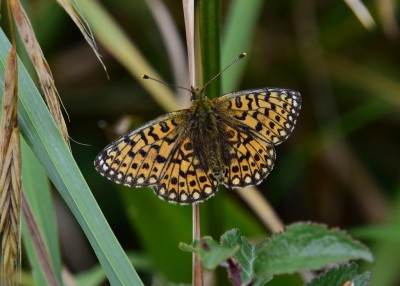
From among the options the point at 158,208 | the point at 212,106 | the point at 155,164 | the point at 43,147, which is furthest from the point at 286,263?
the point at 158,208

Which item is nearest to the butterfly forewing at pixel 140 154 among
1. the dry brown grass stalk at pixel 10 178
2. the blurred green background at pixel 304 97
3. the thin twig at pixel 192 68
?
the thin twig at pixel 192 68

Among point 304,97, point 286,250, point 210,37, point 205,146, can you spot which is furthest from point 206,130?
point 304,97

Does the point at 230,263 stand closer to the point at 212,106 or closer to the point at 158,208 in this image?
the point at 212,106

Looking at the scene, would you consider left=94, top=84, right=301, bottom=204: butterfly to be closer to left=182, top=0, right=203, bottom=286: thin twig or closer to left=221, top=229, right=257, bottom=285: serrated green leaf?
left=182, top=0, right=203, bottom=286: thin twig

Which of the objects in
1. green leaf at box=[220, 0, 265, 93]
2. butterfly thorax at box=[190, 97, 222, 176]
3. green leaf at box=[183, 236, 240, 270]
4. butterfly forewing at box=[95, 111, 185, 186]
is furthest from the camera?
green leaf at box=[220, 0, 265, 93]

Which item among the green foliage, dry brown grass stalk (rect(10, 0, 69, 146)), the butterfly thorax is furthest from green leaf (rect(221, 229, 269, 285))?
the butterfly thorax
